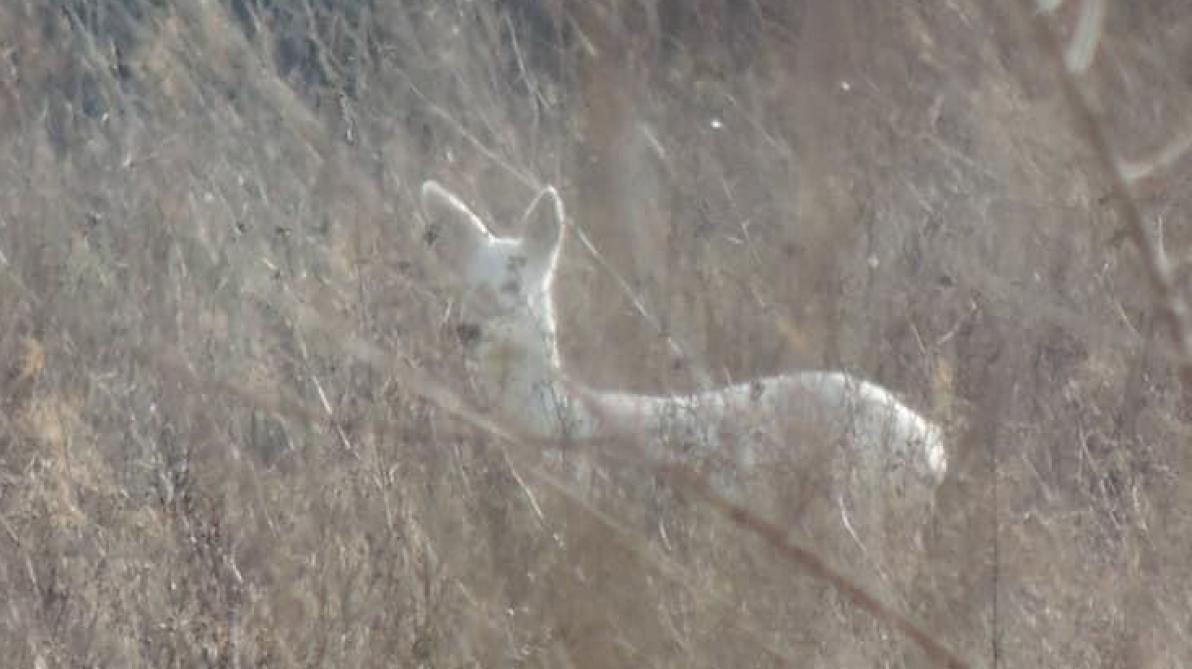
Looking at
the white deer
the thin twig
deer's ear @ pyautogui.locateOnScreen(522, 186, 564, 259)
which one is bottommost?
deer's ear @ pyautogui.locateOnScreen(522, 186, 564, 259)

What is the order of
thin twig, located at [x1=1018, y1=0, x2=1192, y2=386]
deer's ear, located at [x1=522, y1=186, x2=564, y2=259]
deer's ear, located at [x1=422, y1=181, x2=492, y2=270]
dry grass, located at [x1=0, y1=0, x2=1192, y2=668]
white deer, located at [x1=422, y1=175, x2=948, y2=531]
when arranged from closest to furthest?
thin twig, located at [x1=1018, y1=0, x2=1192, y2=386] < dry grass, located at [x1=0, y1=0, x2=1192, y2=668] < white deer, located at [x1=422, y1=175, x2=948, y2=531] < deer's ear, located at [x1=422, y1=181, x2=492, y2=270] < deer's ear, located at [x1=522, y1=186, x2=564, y2=259]

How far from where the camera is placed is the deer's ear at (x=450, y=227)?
509cm

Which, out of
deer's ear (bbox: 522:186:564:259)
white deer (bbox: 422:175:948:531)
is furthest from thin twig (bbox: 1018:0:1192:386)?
deer's ear (bbox: 522:186:564:259)

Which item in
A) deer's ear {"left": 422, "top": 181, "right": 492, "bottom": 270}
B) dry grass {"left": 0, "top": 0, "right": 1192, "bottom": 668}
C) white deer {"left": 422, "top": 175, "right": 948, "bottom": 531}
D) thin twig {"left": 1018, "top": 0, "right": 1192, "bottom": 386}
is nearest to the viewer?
thin twig {"left": 1018, "top": 0, "right": 1192, "bottom": 386}

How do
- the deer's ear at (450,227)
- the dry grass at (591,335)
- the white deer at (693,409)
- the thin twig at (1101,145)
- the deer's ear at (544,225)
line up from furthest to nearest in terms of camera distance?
1. the deer's ear at (544,225)
2. the deer's ear at (450,227)
3. the white deer at (693,409)
4. the dry grass at (591,335)
5. the thin twig at (1101,145)

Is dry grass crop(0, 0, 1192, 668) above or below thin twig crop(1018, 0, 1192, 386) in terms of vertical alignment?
below

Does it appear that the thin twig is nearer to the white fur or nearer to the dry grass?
the dry grass

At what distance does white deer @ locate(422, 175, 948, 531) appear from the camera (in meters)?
4.02

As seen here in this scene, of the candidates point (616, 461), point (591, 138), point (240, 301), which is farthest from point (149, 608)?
point (591, 138)

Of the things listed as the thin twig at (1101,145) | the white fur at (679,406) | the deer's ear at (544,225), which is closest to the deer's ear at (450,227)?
the white fur at (679,406)

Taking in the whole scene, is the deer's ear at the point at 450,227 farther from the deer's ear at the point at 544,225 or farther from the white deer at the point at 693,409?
the deer's ear at the point at 544,225

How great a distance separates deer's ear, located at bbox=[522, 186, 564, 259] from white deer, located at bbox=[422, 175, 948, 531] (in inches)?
13.2

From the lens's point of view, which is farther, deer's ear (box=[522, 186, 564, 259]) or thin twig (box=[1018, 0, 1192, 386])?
deer's ear (box=[522, 186, 564, 259])

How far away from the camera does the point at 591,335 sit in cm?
489
